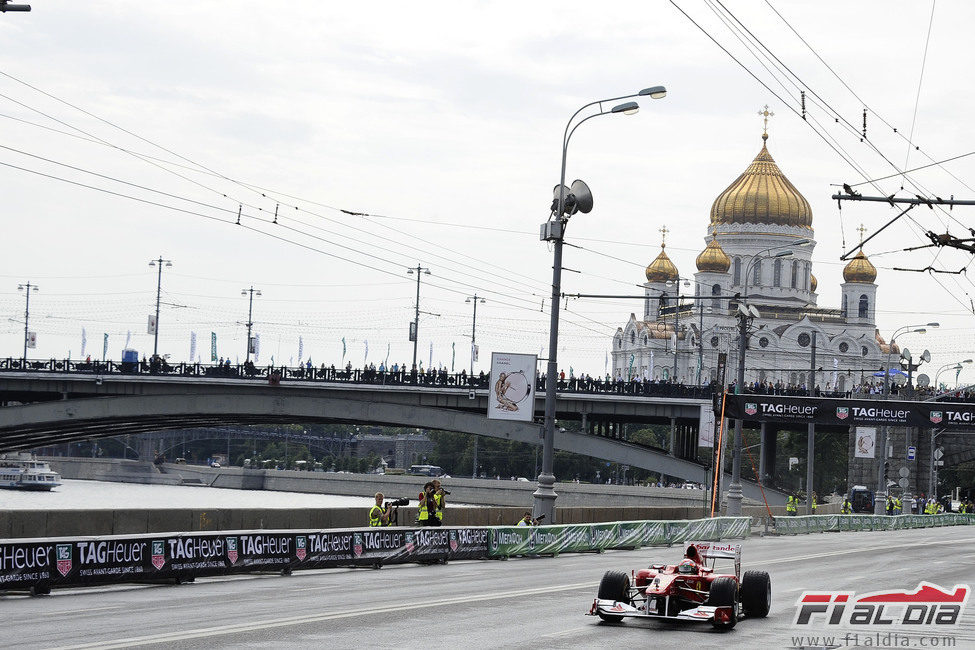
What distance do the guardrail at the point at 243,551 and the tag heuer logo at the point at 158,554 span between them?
0.01m

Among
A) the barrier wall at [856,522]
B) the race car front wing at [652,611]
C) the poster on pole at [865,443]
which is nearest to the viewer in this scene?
the race car front wing at [652,611]

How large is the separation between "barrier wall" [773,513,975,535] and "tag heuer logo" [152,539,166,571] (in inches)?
1323

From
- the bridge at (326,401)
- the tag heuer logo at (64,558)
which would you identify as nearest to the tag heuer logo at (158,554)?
the tag heuer logo at (64,558)

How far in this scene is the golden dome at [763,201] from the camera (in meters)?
141

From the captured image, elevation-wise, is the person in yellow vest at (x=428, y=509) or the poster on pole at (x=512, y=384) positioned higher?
the poster on pole at (x=512, y=384)

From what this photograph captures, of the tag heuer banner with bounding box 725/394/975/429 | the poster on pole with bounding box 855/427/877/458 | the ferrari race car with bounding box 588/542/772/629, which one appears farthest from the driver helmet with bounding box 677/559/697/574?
the poster on pole with bounding box 855/427/877/458

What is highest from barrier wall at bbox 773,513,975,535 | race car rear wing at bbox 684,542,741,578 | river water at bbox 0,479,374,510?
race car rear wing at bbox 684,542,741,578

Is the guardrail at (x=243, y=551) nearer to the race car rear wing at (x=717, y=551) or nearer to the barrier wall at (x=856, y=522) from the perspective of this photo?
the race car rear wing at (x=717, y=551)

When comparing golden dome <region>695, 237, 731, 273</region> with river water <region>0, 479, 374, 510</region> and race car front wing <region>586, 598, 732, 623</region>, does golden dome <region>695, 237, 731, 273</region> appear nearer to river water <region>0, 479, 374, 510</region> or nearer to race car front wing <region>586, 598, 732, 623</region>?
river water <region>0, 479, 374, 510</region>

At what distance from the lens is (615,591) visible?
16734 mm

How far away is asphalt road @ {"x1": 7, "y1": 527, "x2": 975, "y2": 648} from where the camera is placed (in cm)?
1436

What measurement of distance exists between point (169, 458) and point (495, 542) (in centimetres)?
13892

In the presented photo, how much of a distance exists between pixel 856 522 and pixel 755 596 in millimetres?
42527

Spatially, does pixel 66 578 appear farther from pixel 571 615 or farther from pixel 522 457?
pixel 522 457
